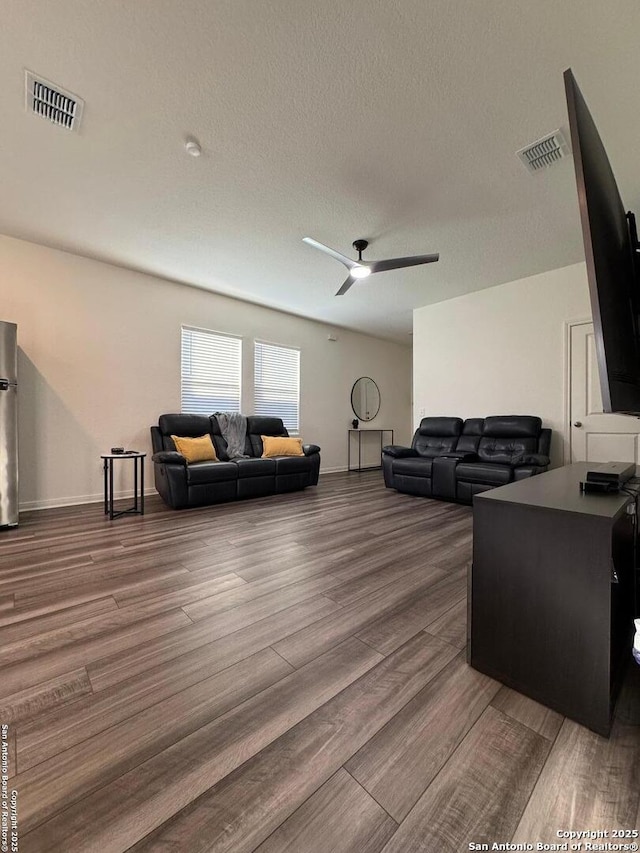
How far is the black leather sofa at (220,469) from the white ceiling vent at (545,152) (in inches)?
144

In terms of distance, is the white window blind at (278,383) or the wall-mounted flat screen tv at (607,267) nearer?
the wall-mounted flat screen tv at (607,267)

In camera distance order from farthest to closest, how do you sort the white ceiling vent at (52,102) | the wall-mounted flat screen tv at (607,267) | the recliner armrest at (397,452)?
the recliner armrest at (397,452) < the white ceiling vent at (52,102) < the wall-mounted flat screen tv at (607,267)

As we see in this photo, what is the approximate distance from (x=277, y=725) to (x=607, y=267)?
5.14 ft

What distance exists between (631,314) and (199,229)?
344 cm

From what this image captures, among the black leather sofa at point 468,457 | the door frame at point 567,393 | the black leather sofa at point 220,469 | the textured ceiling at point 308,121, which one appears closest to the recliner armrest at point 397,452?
the black leather sofa at point 468,457

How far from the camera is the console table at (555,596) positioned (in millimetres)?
1009

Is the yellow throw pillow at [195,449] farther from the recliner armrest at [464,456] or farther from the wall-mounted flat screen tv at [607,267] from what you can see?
the wall-mounted flat screen tv at [607,267]

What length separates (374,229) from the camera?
129 inches

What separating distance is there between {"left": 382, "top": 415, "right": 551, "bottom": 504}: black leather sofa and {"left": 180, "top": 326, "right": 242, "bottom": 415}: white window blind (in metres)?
2.52

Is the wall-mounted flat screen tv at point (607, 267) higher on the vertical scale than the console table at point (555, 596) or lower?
higher

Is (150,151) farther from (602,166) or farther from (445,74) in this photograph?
(602,166)

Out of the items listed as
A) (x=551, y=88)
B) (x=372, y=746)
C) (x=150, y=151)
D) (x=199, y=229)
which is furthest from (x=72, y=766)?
(x=199, y=229)

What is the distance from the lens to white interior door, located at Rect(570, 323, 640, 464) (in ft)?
12.4

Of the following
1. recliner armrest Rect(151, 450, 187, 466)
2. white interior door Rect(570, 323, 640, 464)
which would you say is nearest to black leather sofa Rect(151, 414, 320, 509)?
recliner armrest Rect(151, 450, 187, 466)
